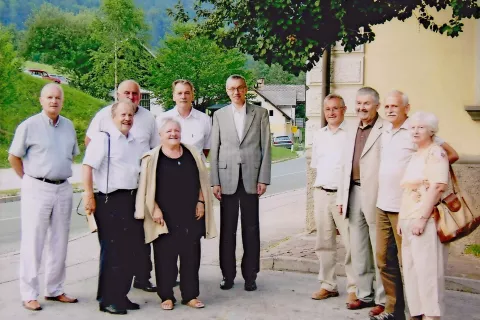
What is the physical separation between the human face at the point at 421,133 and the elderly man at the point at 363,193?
2.27 ft

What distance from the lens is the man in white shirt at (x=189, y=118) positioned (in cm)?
706

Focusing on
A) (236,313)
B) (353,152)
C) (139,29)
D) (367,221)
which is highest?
(139,29)

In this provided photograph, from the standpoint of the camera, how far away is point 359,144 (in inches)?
240

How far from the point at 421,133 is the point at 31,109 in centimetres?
3575

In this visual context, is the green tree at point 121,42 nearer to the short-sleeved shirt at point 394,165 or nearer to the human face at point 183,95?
the human face at point 183,95

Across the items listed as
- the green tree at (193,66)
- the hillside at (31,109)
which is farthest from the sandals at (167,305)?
the green tree at (193,66)

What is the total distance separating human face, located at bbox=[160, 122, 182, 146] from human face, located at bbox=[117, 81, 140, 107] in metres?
0.70

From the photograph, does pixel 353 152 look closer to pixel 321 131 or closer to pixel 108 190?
pixel 321 131

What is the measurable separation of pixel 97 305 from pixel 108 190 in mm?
1071

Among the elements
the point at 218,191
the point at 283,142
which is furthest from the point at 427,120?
the point at 283,142

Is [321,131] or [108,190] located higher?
[321,131]

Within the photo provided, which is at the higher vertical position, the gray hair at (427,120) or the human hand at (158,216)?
the gray hair at (427,120)

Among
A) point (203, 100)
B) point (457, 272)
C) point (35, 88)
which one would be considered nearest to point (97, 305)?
point (457, 272)

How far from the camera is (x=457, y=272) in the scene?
294 inches
